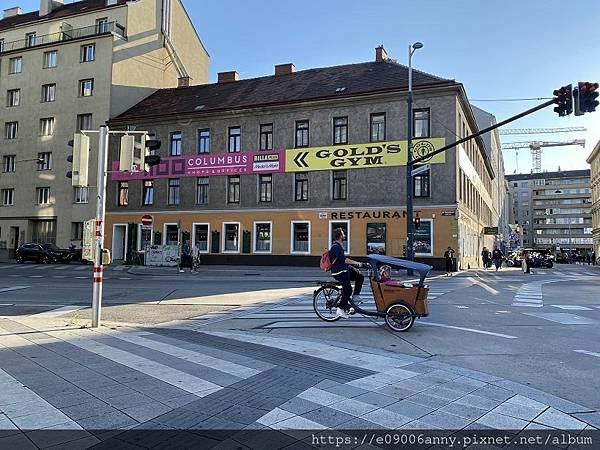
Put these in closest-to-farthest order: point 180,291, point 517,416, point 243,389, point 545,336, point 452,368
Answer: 1. point 517,416
2. point 243,389
3. point 452,368
4. point 545,336
5. point 180,291

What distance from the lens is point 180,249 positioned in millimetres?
31922

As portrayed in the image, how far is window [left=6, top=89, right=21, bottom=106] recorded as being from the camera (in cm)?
4450

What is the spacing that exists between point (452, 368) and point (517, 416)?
1.80 metres

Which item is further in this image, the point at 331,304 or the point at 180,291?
the point at 180,291

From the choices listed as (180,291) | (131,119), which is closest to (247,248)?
(131,119)

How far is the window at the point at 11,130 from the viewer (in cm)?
4425

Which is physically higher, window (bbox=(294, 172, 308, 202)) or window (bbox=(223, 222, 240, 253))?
window (bbox=(294, 172, 308, 202))

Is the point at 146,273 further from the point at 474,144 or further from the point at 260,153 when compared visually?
the point at 474,144

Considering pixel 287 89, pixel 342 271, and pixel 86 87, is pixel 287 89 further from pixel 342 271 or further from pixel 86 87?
pixel 342 271

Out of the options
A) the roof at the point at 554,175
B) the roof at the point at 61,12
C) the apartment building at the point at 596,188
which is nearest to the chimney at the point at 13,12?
the roof at the point at 61,12

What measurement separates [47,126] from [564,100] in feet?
135

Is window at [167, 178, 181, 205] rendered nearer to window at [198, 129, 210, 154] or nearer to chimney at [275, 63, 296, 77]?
window at [198, 129, 210, 154]

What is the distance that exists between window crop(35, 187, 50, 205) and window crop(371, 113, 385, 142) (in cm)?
2816

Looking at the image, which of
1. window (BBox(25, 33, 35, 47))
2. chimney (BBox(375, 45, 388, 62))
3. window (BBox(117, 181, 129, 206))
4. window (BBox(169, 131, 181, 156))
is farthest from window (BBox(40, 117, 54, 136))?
chimney (BBox(375, 45, 388, 62))
